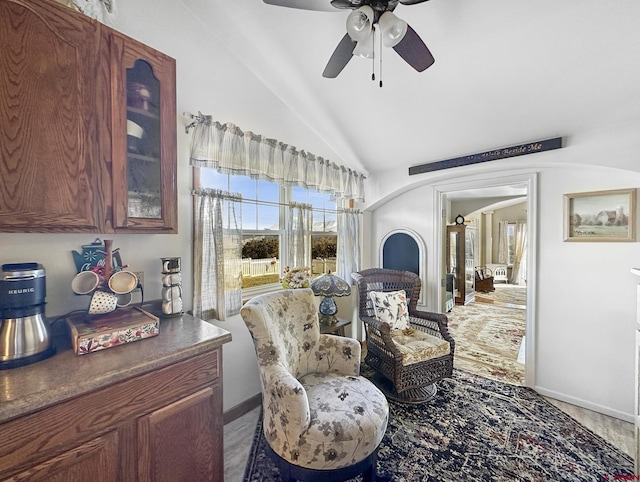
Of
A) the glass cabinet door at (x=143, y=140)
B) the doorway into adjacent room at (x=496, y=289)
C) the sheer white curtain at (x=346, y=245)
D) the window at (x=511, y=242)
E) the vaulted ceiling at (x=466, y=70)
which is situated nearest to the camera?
the glass cabinet door at (x=143, y=140)

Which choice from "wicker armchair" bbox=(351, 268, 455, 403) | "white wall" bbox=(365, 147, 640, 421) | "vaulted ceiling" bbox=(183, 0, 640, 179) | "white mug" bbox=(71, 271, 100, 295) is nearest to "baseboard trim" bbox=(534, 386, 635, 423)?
"white wall" bbox=(365, 147, 640, 421)

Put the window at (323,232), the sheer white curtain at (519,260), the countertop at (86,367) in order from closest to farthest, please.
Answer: the countertop at (86,367)
the window at (323,232)
the sheer white curtain at (519,260)

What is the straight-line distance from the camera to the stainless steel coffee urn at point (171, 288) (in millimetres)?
1525

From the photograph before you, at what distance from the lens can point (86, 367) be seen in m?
0.95

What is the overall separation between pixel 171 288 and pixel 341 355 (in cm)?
119

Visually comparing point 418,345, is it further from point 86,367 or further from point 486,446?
point 86,367

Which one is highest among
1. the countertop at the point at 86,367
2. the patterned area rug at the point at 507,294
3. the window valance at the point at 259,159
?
the window valance at the point at 259,159

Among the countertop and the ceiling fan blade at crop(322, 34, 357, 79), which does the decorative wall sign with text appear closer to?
the ceiling fan blade at crop(322, 34, 357, 79)

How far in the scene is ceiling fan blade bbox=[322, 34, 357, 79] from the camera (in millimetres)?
1461

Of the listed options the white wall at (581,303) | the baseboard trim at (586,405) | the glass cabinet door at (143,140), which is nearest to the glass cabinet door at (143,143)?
the glass cabinet door at (143,140)

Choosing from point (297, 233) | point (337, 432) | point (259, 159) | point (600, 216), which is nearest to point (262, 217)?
point (297, 233)

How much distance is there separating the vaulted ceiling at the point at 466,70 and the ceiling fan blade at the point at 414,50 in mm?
326

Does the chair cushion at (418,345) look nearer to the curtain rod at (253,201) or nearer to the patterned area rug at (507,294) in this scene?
the curtain rod at (253,201)

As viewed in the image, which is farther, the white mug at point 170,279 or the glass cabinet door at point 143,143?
the white mug at point 170,279
